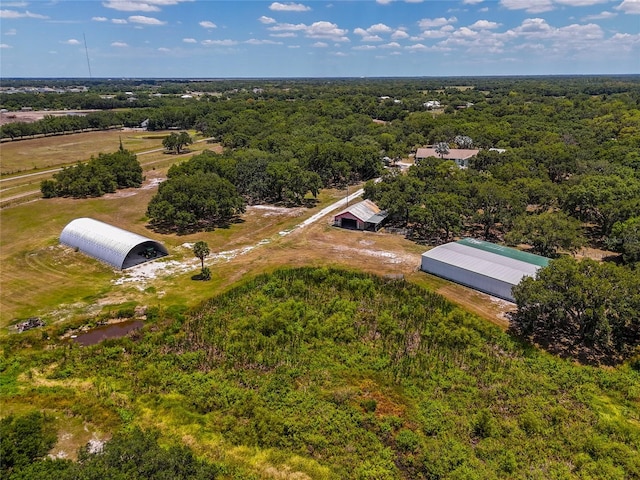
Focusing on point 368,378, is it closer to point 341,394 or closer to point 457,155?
point 341,394

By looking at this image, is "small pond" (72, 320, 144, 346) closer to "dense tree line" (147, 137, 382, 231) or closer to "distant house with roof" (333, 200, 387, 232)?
"dense tree line" (147, 137, 382, 231)

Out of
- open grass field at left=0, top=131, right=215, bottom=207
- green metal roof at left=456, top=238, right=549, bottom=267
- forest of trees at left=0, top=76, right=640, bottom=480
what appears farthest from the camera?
open grass field at left=0, top=131, right=215, bottom=207

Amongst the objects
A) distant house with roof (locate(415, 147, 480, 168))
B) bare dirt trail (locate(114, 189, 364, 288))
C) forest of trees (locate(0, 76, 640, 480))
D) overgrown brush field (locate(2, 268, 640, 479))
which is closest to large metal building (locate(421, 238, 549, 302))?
forest of trees (locate(0, 76, 640, 480))

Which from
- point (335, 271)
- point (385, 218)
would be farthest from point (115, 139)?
point (335, 271)

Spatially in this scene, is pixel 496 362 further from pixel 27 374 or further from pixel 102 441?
pixel 27 374

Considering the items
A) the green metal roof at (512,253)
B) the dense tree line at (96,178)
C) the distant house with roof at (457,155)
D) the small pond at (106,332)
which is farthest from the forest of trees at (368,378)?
the distant house with roof at (457,155)

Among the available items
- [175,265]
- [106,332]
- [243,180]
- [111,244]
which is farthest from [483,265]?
[243,180]

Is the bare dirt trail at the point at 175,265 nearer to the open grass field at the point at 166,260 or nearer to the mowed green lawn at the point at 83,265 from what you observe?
the open grass field at the point at 166,260
